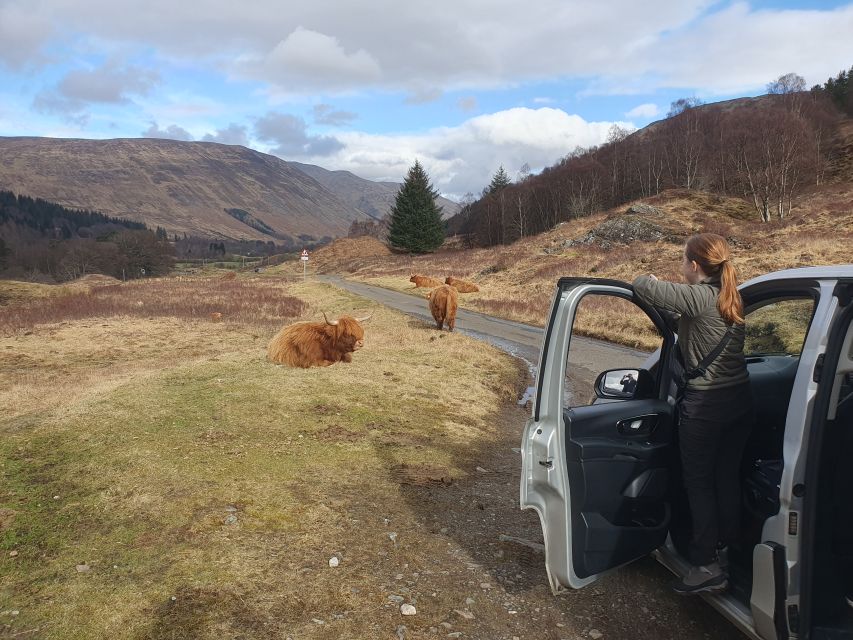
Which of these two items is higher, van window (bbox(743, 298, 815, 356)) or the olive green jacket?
the olive green jacket

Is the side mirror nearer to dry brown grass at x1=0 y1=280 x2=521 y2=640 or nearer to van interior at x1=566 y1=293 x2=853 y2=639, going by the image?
van interior at x1=566 y1=293 x2=853 y2=639

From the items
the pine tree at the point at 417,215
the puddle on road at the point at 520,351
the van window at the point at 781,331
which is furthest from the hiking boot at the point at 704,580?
the pine tree at the point at 417,215

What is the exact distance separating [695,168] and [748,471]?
7759cm

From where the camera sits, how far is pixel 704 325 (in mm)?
3344

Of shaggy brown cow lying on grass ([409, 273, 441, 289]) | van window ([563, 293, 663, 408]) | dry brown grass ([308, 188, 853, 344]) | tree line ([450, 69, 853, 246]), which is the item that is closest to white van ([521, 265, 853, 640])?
van window ([563, 293, 663, 408])

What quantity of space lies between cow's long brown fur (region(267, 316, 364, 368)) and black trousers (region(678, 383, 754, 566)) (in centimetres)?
→ 863

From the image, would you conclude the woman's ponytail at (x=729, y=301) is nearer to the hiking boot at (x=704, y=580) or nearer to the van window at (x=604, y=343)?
the hiking boot at (x=704, y=580)

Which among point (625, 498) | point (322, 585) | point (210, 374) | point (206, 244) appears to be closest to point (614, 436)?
point (625, 498)

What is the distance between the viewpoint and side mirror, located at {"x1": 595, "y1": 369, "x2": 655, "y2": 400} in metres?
4.26

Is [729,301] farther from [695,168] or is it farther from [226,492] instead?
[695,168]

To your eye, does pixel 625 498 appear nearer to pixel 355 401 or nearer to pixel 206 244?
pixel 355 401

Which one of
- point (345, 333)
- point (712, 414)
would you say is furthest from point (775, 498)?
point (345, 333)

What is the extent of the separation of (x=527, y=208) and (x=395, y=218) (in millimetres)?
18717

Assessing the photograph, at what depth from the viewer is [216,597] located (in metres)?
3.77
